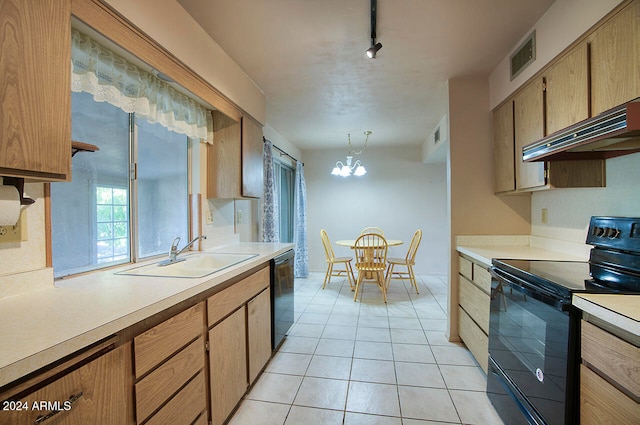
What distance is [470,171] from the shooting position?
8.30ft

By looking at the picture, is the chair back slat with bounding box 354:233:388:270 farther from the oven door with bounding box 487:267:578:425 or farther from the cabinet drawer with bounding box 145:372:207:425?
the cabinet drawer with bounding box 145:372:207:425

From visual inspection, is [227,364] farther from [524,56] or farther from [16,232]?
[524,56]

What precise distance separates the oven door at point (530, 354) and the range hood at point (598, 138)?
2.17ft

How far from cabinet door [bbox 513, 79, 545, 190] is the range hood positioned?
218mm

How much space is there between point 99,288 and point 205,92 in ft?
4.47

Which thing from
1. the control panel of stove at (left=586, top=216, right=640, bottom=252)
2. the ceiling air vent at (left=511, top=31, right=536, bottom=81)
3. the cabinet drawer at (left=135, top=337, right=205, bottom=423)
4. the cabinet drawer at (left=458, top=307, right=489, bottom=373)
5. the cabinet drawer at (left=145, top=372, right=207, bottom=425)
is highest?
the ceiling air vent at (left=511, top=31, right=536, bottom=81)

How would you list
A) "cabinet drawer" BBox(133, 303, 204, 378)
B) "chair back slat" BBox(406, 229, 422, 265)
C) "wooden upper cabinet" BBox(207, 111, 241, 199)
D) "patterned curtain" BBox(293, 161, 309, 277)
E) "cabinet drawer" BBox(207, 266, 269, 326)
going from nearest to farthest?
"cabinet drawer" BBox(133, 303, 204, 378)
"cabinet drawer" BBox(207, 266, 269, 326)
"wooden upper cabinet" BBox(207, 111, 241, 199)
"chair back slat" BBox(406, 229, 422, 265)
"patterned curtain" BBox(293, 161, 309, 277)

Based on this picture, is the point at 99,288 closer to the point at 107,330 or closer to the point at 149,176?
the point at 107,330

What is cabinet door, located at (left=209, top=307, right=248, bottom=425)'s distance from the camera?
141cm

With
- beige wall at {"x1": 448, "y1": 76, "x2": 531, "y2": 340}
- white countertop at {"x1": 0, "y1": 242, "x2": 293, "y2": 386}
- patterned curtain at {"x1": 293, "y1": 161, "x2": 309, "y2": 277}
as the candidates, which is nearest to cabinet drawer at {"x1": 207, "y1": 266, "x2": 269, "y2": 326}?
white countertop at {"x1": 0, "y1": 242, "x2": 293, "y2": 386}

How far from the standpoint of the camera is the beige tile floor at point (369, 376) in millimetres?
1664

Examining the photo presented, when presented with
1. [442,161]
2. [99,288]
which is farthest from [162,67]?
[442,161]

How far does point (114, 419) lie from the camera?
86 centimetres

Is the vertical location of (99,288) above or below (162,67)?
below
